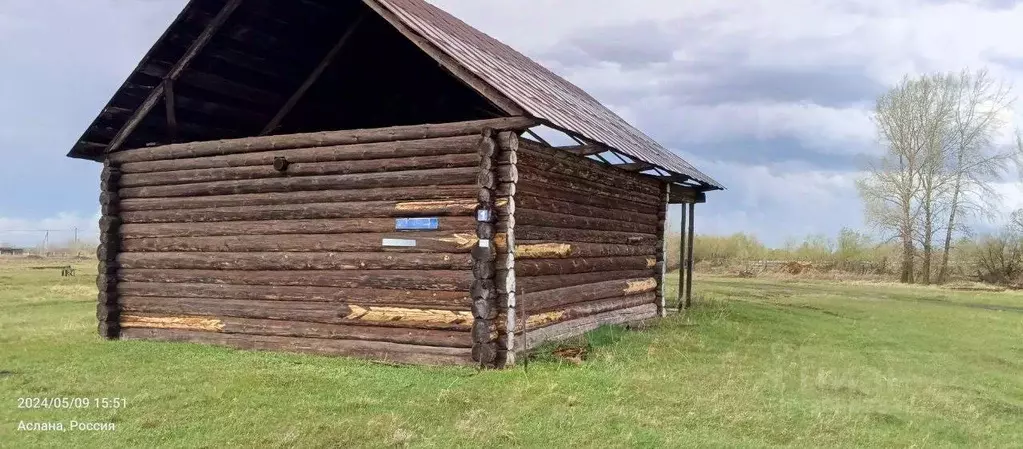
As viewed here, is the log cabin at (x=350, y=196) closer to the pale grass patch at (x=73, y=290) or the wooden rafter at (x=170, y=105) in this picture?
the wooden rafter at (x=170, y=105)

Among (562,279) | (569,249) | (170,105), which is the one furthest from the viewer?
(170,105)

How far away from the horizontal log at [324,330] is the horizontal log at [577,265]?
1292 mm

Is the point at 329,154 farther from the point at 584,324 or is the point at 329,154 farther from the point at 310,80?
the point at 584,324

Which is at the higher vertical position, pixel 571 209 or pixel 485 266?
pixel 571 209

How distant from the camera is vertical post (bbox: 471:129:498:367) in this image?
9.41 meters

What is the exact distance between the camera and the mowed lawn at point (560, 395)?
6895 millimetres

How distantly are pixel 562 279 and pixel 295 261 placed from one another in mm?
4174

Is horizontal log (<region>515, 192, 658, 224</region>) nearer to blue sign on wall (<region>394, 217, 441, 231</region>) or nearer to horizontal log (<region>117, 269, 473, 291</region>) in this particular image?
blue sign on wall (<region>394, 217, 441, 231</region>)

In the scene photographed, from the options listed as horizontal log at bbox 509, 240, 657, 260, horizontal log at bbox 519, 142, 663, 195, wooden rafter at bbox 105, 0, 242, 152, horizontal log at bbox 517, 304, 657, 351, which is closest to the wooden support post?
horizontal log at bbox 517, 304, 657, 351

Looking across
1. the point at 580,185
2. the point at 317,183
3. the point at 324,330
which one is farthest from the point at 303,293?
the point at 580,185

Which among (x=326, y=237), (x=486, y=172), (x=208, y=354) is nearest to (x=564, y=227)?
(x=486, y=172)

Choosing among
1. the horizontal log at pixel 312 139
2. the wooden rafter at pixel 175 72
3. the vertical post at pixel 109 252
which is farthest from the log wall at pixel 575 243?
the vertical post at pixel 109 252

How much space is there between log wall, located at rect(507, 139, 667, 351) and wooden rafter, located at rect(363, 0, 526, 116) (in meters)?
0.70

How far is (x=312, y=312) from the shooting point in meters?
11.0
